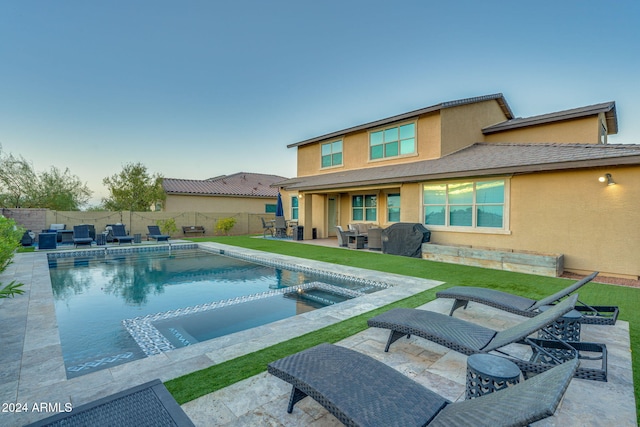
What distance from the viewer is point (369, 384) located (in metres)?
2.42

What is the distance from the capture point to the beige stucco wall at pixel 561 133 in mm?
12234

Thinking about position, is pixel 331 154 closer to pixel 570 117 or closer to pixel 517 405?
pixel 570 117

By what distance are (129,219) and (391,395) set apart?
21.3 metres

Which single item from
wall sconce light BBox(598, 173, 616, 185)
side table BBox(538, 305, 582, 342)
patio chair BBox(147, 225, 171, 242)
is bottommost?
side table BBox(538, 305, 582, 342)

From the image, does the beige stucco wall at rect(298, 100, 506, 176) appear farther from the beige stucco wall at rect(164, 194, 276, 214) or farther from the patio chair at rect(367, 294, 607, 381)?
the beige stucco wall at rect(164, 194, 276, 214)

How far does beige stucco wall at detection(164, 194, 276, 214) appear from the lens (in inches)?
976

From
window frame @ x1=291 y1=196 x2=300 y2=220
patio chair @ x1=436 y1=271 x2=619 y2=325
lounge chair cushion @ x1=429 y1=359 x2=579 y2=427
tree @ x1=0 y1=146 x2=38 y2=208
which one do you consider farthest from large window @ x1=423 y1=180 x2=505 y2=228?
tree @ x1=0 y1=146 x2=38 y2=208

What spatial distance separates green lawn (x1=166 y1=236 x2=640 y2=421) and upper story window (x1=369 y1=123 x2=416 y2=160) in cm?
558

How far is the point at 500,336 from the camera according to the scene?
130 inches

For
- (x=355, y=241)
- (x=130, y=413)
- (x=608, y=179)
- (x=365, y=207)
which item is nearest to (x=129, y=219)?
(x=355, y=241)

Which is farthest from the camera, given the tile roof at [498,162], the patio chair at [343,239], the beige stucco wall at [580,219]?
the patio chair at [343,239]

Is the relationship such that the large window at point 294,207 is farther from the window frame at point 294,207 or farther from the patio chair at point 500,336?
the patio chair at point 500,336

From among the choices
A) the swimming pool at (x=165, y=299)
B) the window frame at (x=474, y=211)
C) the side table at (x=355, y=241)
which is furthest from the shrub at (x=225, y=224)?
the window frame at (x=474, y=211)

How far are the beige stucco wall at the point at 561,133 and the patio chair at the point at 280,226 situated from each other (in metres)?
12.8
